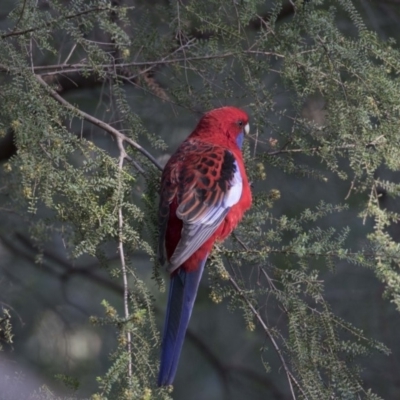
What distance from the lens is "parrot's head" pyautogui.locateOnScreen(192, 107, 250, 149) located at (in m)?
2.86

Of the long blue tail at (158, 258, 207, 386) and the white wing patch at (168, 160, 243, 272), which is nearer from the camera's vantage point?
the long blue tail at (158, 258, 207, 386)

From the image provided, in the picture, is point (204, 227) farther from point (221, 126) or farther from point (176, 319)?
point (221, 126)

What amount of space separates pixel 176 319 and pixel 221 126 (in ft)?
2.68

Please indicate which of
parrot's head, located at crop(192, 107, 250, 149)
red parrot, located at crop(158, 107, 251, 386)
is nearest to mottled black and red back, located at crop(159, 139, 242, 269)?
red parrot, located at crop(158, 107, 251, 386)

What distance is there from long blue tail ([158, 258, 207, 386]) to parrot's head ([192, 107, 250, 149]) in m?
0.55

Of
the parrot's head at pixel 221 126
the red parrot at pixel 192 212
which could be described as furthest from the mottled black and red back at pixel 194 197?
the parrot's head at pixel 221 126

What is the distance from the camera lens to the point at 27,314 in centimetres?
Answer: 428

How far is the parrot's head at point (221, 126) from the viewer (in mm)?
2855

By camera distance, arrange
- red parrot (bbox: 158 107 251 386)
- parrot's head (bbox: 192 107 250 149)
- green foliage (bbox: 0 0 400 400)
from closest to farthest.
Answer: green foliage (bbox: 0 0 400 400), red parrot (bbox: 158 107 251 386), parrot's head (bbox: 192 107 250 149)

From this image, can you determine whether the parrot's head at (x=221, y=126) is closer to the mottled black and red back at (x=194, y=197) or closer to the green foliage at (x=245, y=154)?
the green foliage at (x=245, y=154)

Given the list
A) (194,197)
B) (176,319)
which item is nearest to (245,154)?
(194,197)

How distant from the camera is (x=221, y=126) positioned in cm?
286

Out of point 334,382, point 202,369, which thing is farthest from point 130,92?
point 334,382

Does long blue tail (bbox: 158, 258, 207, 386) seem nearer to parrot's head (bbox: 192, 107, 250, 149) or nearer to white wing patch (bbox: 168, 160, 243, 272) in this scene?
white wing patch (bbox: 168, 160, 243, 272)
